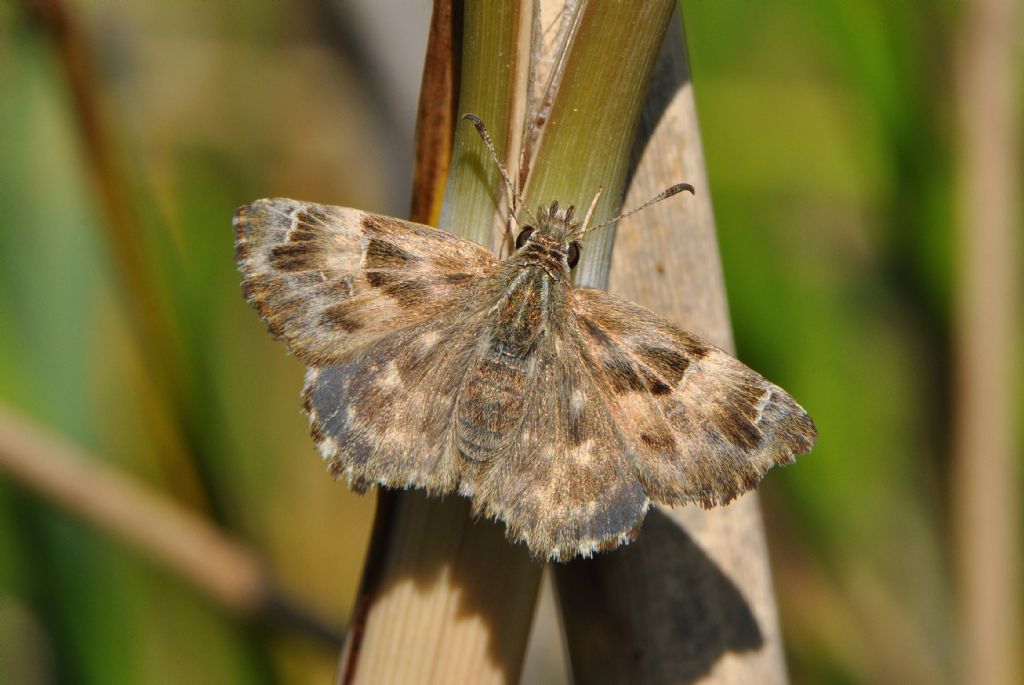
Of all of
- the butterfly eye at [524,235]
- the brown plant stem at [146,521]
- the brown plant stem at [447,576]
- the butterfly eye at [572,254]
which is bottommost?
the brown plant stem at [146,521]

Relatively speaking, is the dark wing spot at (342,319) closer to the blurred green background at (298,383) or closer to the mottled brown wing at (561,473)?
the mottled brown wing at (561,473)

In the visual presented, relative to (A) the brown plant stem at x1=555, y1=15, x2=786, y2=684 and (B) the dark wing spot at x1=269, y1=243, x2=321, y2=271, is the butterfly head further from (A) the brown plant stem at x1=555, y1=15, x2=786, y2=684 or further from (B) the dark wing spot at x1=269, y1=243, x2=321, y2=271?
(B) the dark wing spot at x1=269, y1=243, x2=321, y2=271

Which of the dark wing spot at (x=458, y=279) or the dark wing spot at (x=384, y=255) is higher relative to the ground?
the dark wing spot at (x=384, y=255)

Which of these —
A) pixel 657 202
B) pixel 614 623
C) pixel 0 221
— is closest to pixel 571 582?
pixel 614 623

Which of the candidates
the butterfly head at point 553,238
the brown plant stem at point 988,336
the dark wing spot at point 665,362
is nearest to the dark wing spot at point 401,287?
the butterfly head at point 553,238

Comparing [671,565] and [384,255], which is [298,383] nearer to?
[384,255]

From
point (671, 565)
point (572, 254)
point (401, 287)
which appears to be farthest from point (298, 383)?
point (671, 565)

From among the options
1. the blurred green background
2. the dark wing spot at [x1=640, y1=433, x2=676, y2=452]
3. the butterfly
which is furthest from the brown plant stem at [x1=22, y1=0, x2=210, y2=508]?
the dark wing spot at [x1=640, y1=433, x2=676, y2=452]

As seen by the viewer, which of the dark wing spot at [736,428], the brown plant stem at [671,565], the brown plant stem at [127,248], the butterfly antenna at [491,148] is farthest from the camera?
the brown plant stem at [127,248]
